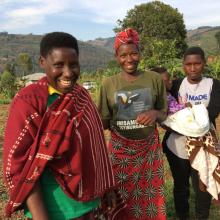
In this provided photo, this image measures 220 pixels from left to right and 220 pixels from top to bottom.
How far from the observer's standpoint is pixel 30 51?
92.9 metres

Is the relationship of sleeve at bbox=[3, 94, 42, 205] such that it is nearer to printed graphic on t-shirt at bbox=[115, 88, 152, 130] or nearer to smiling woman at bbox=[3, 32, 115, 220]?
smiling woman at bbox=[3, 32, 115, 220]

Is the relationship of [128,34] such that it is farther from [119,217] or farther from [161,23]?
[161,23]

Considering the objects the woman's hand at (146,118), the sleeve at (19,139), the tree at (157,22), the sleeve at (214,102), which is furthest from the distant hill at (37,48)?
the sleeve at (19,139)

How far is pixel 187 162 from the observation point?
3535 mm

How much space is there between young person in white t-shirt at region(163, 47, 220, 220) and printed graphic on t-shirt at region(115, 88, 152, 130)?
0.61 meters

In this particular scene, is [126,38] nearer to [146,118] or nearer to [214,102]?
[146,118]

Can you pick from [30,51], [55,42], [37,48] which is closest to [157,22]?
[55,42]

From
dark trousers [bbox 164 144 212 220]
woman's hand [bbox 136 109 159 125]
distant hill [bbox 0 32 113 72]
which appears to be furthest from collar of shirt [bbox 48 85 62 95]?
distant hill [bbox 0 32 113 72]

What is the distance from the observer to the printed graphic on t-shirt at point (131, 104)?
2.91 meters

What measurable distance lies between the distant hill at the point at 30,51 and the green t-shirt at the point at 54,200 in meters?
83.6

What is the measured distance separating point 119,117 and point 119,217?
32.1 inches

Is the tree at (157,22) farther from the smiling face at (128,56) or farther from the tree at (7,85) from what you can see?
the smiling face at (128,56)

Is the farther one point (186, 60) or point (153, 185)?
point (186, 60)

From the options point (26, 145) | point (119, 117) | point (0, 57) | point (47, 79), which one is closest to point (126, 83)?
point (119, 117)
